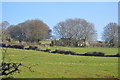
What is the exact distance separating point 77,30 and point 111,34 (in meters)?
13.8

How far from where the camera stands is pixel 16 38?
93562mm

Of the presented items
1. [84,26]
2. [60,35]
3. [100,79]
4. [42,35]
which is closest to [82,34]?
[84,26]

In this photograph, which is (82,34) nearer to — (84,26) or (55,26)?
(84,26)

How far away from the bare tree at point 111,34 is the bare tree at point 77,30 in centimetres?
469

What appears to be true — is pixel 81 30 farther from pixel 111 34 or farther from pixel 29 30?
pixel 29 30

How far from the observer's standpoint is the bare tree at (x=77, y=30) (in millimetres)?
83500

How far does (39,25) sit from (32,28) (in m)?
3.16

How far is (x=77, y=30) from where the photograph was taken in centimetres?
8438

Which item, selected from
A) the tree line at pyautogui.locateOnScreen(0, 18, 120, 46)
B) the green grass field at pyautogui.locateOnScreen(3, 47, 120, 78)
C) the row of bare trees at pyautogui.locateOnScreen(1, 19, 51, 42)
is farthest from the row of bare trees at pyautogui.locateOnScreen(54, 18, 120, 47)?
the green grass field at pyautogui.locateOnScreen(3, 47, 120, 78)

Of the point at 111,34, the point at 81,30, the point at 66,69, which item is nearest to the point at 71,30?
the point at 81,30

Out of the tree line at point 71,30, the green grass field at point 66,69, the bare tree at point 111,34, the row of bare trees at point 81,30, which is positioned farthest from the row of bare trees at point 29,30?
the green grass field at point 66,69

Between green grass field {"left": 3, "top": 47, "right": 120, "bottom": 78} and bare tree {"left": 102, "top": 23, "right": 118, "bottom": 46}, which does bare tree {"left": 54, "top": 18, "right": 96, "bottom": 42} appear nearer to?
bare tree {"left": 102, "top": 23, "right": 118, "bottom": 46}

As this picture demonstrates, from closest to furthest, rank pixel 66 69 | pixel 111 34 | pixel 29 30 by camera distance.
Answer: pixel 66 69 < pixel 111 34 < pixel 29 30

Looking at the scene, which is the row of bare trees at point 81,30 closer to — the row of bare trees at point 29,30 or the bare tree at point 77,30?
the bare tree at point 77,30
